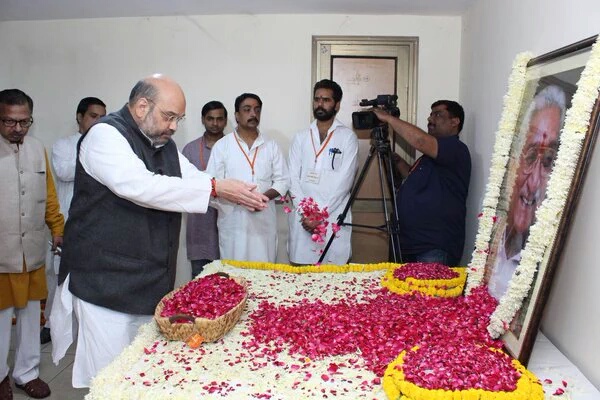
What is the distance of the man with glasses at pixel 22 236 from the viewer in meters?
2.78

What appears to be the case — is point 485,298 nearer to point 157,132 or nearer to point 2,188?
point 157,132

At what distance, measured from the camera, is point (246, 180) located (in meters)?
3.82

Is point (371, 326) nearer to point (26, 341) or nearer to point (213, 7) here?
point (26, 341)

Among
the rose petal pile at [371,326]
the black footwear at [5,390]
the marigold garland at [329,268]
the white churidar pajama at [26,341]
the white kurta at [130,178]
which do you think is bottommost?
the black footwear at [5,390]

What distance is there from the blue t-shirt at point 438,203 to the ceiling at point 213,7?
145 cm

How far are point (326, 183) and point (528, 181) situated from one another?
203 centimetres

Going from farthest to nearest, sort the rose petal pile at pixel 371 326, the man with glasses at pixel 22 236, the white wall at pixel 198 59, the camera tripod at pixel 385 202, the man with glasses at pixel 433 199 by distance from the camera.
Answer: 1. the white wall at pixel 198 59
2. the camera tripod at pixel 385 202
3. the man with glasses at pixel 433 199
4. the man with glasses at pixel 22 236
5. the rose petal pile at pixel 371 326

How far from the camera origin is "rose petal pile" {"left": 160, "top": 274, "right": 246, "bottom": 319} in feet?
5.83

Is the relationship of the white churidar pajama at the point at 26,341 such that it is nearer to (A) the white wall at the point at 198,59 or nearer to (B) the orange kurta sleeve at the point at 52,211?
(B) the orange kurta sleeve at the point at 52,211

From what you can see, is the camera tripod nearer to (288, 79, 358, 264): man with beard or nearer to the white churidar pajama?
(288, 79, 358, 264): man with beard

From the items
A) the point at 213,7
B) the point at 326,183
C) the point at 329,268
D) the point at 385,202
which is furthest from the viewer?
the point at 213,7

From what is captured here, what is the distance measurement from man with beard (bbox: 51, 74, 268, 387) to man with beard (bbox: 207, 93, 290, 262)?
66.7 inches

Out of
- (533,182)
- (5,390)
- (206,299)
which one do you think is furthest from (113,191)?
(5,390)

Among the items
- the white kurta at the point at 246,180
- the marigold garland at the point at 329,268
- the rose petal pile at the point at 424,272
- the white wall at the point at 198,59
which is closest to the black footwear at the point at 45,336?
the white wall at the point at 198,59
